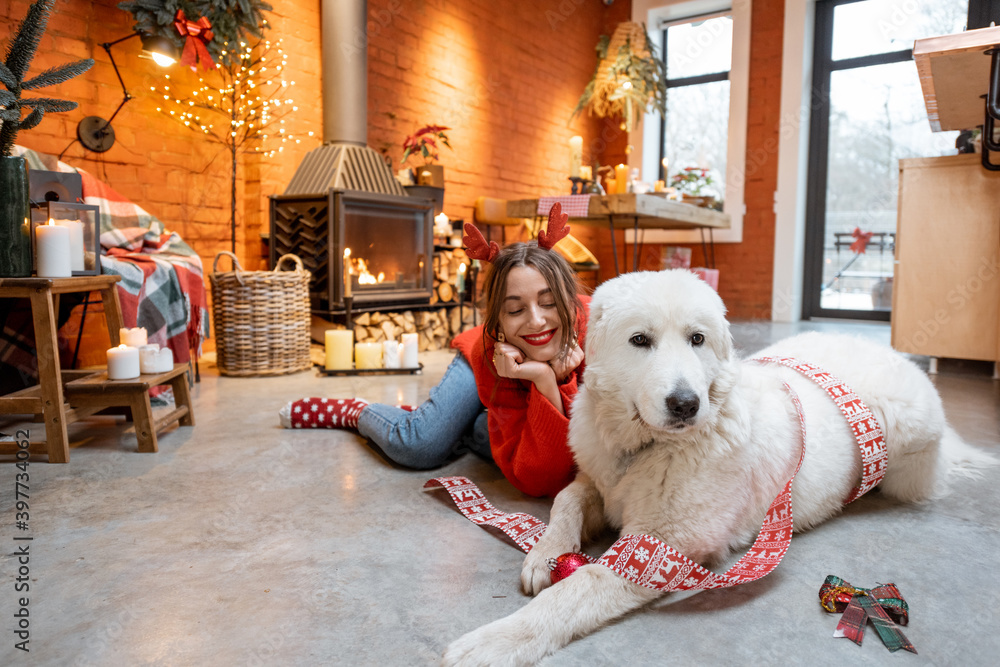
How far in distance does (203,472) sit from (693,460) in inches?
58.9

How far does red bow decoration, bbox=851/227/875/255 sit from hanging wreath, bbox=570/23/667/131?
7.85 ft

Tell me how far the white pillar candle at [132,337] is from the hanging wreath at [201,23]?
1.78 metres

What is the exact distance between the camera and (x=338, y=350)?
11.9 ft

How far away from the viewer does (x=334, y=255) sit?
384 centimetres

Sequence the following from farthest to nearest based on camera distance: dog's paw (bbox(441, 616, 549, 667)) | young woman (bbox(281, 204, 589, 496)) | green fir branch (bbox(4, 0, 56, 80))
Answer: green fir branch (bbox(4, 0, 56, 80))
young woman (bbox(281, 204, 589, 496))
dog's paw (bbox(441, 616, 549, 667))

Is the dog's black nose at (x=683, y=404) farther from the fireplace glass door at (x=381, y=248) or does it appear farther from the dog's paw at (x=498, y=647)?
the fireplace glass door at (x=381, y=248)

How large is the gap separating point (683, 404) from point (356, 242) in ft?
10.7

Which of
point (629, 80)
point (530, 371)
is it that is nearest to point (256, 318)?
point (530, 371)

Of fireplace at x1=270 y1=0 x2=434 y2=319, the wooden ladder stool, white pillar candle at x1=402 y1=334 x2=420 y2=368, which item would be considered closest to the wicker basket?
fireplace at x1=270 y1=0 x2=434 y2=319

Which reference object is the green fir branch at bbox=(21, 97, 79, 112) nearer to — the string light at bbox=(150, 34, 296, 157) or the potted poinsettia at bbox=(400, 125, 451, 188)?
the string light at bbox=(150, 34, 296, 157)

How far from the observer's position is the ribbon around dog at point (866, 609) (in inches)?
42.1

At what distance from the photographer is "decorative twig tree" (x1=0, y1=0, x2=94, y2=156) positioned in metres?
1.88

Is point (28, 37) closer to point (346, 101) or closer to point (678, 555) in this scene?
point (678, 555)

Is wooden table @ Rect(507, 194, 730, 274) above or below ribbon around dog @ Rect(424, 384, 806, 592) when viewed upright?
above
